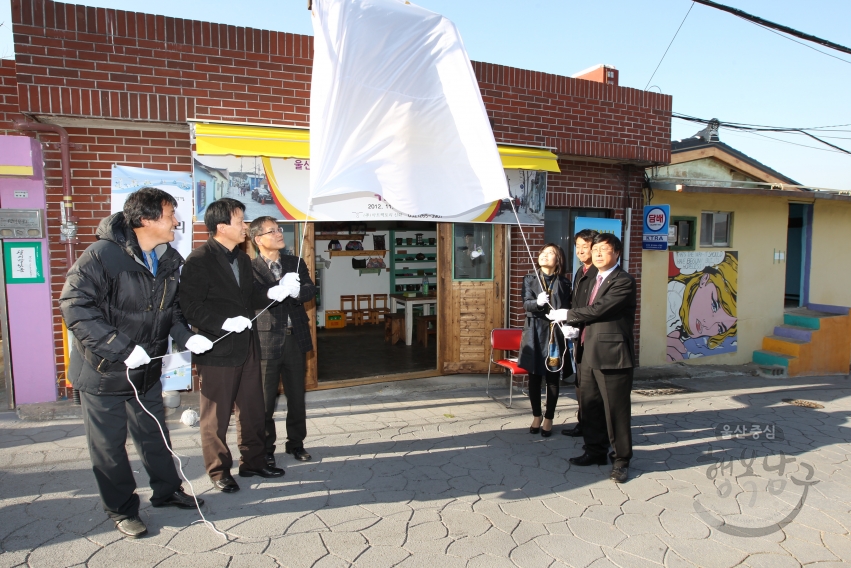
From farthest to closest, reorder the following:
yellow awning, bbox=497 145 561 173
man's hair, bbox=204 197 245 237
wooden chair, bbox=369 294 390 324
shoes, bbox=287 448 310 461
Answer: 1. wooden chair, bbox=369 294 390 324
2. yellow awning, bbox=497 145 561 173
3. shoes, bbox=287 448 310 461
4. man's hair, bbox=204 197 245 237

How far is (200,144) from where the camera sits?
16.9 ft

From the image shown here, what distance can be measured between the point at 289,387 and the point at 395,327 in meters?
5.86

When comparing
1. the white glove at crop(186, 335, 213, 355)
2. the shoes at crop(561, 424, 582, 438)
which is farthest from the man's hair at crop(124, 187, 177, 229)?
the shoes at crop(561, 424, 582, 438)

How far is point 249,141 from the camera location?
534 centimetres

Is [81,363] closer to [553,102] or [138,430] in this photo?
[138,430]

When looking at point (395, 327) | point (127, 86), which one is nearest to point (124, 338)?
point (127, 86)

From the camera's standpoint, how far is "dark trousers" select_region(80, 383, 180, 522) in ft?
10.4

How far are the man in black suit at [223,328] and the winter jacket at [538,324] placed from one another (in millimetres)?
2292

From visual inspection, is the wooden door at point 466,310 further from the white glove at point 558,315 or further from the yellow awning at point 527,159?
the white glove at point 558,315

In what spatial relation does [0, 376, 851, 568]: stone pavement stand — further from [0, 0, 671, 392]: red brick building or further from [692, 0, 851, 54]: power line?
[692, 0, 851, 54]: power line

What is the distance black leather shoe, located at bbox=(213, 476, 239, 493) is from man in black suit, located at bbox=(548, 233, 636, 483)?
9.15 feet

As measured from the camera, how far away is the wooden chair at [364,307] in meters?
12.8

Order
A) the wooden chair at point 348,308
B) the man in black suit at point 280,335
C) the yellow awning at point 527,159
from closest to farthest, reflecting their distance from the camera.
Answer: the man in black suit at point 280,335 < the yellow awning at point 527,159 < the wooden chair at point 348,308

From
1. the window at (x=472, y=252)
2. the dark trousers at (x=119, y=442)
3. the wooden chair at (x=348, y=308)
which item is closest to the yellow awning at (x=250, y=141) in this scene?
the window at (x=472, y=252)
